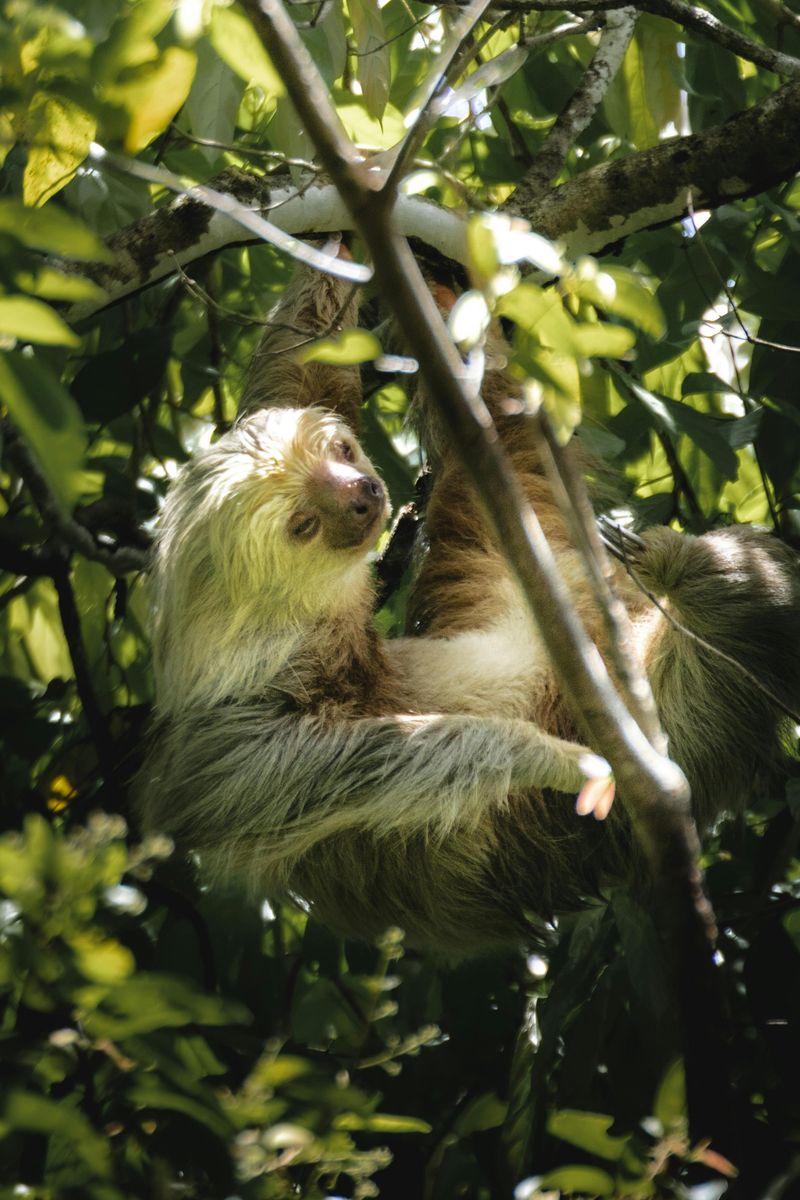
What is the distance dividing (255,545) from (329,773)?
0.86 meters

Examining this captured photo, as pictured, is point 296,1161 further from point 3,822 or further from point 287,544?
point 287,544

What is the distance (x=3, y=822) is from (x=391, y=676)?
5.00 feet

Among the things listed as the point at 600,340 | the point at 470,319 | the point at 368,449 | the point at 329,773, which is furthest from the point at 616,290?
the point at 368,449

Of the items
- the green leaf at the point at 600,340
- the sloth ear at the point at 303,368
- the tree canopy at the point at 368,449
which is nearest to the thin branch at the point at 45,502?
the tree canopy at the point at 368,449

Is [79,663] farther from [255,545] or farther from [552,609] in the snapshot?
[552,609]

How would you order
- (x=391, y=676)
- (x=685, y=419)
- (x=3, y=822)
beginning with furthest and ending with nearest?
(x=391, y=676) → (x=685, y=419) → (x=3, y=822)

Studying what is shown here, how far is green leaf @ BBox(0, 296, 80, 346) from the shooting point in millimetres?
1608

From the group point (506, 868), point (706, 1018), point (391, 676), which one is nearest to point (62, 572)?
point (391, 676)

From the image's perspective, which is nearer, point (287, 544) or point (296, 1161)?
point (296, 1161)

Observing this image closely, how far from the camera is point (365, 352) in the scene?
183 cm

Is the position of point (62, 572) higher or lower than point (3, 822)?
higher

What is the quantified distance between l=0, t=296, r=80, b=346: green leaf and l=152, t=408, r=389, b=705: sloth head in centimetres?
266

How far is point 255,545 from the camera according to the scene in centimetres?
441

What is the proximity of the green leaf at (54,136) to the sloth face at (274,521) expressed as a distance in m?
2.05
